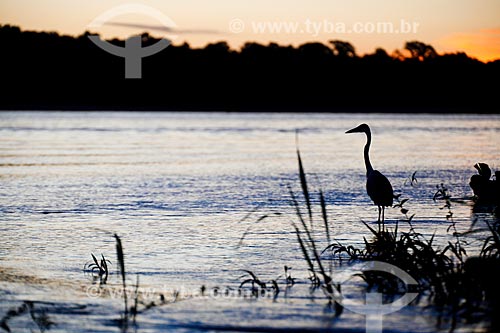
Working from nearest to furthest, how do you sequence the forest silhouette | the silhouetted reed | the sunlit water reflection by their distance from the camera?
the sunlit water reflection, the silhouetted reed, the forest silhouette

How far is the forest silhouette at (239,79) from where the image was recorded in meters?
62.6

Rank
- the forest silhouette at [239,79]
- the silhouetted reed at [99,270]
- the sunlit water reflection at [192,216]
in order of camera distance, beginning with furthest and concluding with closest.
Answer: the forest silhouette at [239,79] < the silhouetted reed at [99,270] < the sunlit water reflection at [192,216]

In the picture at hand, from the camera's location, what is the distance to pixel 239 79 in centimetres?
7081

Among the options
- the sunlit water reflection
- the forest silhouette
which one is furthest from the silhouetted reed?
the forest silhouette

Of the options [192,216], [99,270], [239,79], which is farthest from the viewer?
[239,79]

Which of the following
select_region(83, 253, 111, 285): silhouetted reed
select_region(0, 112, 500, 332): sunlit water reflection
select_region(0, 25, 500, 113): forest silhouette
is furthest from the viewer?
select_region(0, 25, 500, 113): forest silhouette

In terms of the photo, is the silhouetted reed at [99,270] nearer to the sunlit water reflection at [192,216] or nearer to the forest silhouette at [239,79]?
the sunlit water reflection at [192,216]

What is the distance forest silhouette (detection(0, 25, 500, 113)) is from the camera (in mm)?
62594

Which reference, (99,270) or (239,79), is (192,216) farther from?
(239,79)

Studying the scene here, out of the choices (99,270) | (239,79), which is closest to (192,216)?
(99,270)

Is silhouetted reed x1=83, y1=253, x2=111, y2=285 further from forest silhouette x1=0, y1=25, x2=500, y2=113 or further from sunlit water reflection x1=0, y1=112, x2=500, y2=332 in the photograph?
forest silhouette x1=0, y1=25, x2=500, y2=113

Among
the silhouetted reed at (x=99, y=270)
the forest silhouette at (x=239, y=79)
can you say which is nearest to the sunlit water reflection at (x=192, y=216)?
the silhouetted reed at (x=99, y=270)

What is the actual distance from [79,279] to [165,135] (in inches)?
1353

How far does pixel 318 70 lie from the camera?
65.6 meters
